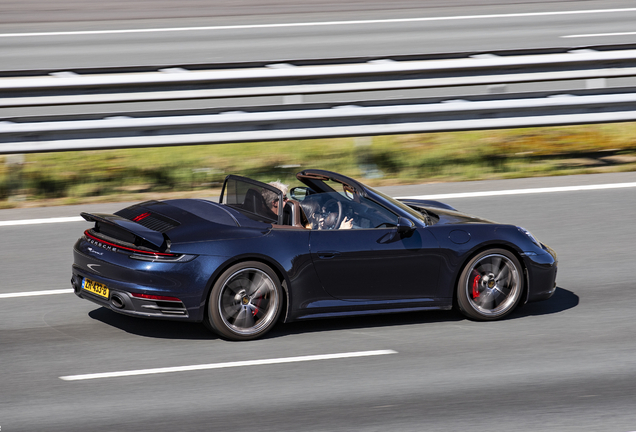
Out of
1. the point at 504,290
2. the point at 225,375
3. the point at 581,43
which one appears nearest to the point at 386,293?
the point at 504,290

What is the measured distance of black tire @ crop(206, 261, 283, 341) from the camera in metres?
6.10

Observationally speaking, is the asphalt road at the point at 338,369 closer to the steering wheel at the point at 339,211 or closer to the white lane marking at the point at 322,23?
the steering wheel at the point at 339,211

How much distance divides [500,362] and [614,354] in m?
0.88

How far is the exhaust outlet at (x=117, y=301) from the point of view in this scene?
6.01 meters

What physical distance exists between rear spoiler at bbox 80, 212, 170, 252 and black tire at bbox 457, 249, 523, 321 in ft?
7.74

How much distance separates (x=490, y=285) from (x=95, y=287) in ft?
10.1

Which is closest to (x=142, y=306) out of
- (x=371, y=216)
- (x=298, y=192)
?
(x=298, y=192)

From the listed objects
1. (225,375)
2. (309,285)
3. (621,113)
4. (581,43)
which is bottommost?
(225,375)

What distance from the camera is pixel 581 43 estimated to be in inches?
698

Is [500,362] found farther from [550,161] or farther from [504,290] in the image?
[550,161]

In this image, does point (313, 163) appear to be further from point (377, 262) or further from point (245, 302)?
point (245, 302)

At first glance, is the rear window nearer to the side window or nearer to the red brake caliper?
the side window

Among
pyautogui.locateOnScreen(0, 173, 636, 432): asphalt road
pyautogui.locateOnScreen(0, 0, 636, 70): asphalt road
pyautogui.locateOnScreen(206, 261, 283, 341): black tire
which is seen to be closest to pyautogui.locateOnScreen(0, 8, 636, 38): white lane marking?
pyautogui.locateOnScreen(0, 0, 636, 70): asphalt road

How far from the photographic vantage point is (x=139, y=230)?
243 inches
